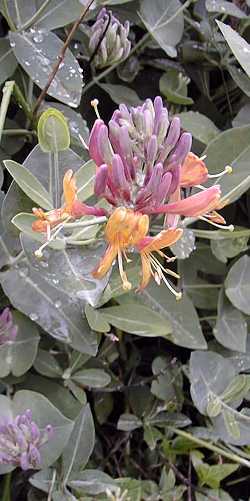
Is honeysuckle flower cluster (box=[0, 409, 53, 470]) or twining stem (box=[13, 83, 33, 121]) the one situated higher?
twining stem (box=[13, 83, 33, 121])

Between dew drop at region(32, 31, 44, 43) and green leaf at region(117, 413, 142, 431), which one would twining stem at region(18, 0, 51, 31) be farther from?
green leaf at region(117, 413, 142, 431)

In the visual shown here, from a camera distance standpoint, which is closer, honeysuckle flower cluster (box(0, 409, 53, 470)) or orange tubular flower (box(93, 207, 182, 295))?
orange tubular flower (box(93, 207, 182, 295))

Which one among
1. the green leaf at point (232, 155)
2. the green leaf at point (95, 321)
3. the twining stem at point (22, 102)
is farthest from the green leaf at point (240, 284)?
the twining stem at point (22, 102)

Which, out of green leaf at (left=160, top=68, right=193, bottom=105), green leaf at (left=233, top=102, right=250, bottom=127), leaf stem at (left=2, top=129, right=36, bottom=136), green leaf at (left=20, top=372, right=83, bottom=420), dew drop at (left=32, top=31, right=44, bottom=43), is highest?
dew drop at (left=32, top=31, right=44, bottom=43)

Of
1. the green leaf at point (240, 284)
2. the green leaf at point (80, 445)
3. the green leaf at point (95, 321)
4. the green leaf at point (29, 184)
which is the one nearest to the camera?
the green leaf at point (29, 184)

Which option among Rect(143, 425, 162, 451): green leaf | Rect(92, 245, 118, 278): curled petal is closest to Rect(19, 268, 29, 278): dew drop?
Rect(92, 245, 118, 278): curled petal

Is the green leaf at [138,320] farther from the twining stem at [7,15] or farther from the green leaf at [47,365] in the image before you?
the twining stem at [7,15]

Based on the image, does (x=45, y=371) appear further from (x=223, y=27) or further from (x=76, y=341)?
(x=223, y=27)

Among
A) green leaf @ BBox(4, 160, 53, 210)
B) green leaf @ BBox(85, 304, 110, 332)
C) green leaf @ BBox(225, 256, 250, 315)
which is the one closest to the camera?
green leaf @ BBox(4, 160, 53, 210)
